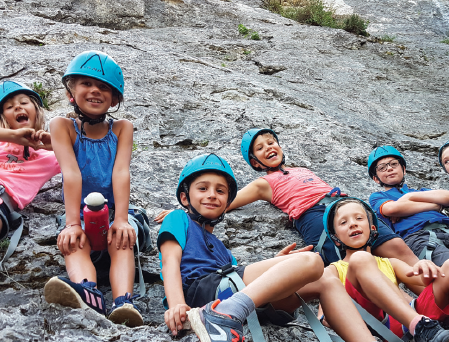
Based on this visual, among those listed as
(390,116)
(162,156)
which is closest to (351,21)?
(390,116)

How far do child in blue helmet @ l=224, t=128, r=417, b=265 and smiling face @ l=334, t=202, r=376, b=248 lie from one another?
325 mm

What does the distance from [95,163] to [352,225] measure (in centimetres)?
249

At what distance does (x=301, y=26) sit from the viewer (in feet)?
44.0

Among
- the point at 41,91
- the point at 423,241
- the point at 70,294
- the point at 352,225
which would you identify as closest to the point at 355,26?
the point at 41,91

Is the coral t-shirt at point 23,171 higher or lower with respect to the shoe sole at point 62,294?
higher

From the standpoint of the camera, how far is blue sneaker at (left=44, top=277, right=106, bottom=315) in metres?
2.53

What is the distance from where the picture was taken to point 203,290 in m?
2.91

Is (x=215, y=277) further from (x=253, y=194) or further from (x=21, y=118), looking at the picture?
(x=21, y=118)

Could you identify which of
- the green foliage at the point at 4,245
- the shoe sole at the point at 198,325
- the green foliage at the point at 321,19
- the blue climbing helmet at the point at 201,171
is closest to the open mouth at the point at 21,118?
the green foliage at the point at 4,245

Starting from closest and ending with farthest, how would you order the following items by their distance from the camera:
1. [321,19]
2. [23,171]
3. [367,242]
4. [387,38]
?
[367,242], [23,171], [387,38], [321,19]

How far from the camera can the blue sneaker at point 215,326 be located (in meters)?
2.32

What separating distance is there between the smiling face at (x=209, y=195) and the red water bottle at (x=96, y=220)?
712 mm

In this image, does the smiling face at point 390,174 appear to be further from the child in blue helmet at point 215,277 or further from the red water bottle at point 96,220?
the red water bottle at point 96,220

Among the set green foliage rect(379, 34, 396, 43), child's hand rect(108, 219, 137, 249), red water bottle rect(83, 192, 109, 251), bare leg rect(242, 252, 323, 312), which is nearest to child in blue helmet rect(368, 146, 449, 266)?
bare leg rect(242, 252, 323, 312)
